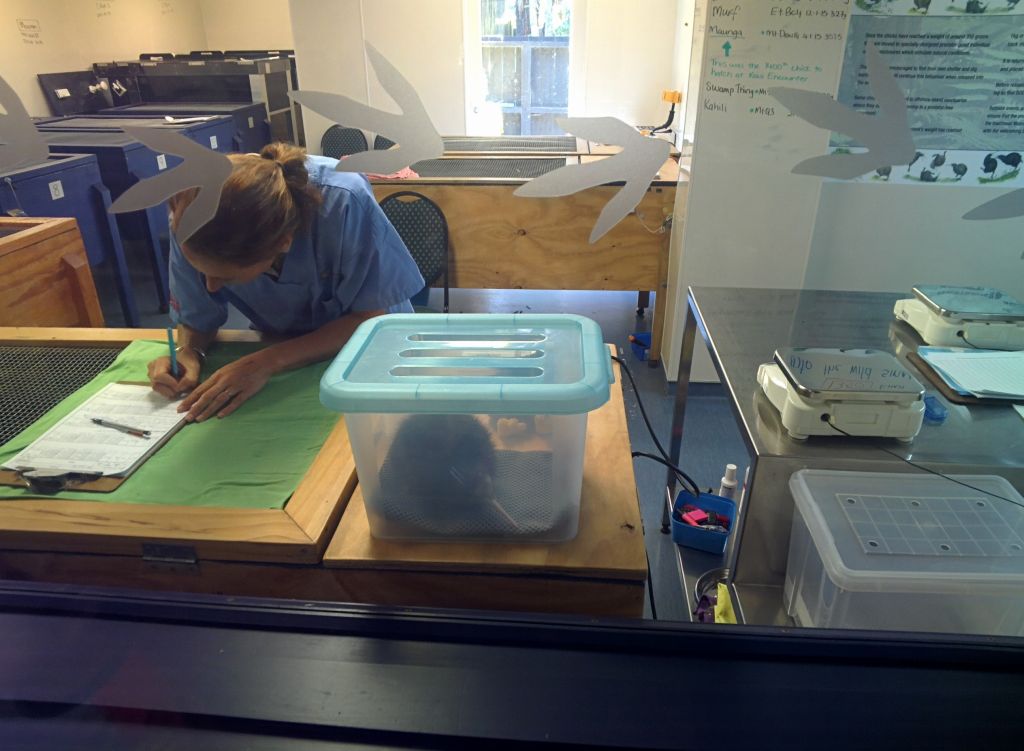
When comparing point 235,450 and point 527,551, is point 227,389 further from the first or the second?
point 527,551

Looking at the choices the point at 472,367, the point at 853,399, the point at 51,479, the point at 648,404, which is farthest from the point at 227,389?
the point at 648,404

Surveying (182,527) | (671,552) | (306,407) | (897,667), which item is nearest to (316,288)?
(306,407)

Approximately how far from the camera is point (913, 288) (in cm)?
107

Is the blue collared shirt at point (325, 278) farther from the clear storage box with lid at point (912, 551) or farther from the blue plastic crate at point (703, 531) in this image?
the blue plastic crate at point (703, 531)

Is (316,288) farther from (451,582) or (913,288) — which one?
(913,288)

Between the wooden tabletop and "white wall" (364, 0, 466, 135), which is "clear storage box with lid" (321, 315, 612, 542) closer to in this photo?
the wooden tabletop

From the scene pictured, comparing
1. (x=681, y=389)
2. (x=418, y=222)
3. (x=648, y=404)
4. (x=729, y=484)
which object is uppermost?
(x=418, y=222)

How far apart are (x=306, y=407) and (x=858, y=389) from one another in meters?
0.80

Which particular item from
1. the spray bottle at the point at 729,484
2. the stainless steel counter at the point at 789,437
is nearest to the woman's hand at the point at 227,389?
the stainless steel counter at the point at 789,437

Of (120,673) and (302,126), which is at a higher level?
(302,126)

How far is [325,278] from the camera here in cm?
116

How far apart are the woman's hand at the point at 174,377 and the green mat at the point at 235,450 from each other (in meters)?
0.06

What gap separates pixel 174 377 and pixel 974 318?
51.0 inches

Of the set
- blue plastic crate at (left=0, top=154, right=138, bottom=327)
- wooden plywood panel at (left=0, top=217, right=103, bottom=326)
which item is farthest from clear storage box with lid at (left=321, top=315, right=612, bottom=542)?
wooden plywood panel at (left=0, top=217, right=103, bottom=326)
